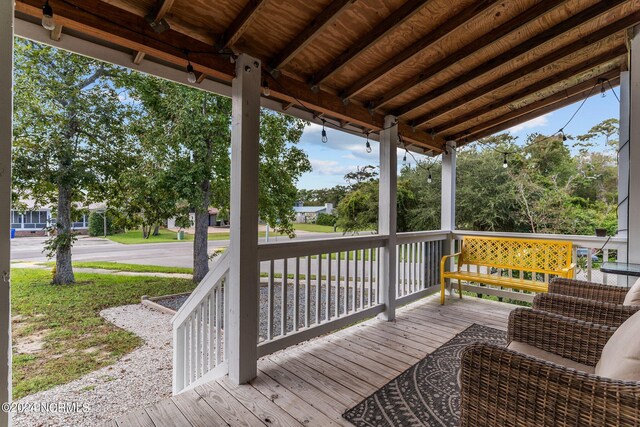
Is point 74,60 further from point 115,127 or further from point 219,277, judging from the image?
point 219,277

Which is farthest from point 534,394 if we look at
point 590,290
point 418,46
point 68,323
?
point 68,323

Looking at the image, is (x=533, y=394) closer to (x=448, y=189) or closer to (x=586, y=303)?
(x=586, y=303)

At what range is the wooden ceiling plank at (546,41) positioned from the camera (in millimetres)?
2199

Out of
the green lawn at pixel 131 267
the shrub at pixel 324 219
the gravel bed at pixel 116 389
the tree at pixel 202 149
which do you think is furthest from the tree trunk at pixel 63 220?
the shrub at pixel 324 219

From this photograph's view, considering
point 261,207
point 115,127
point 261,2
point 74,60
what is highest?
point 74,60

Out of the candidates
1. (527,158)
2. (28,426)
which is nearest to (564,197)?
(527,158)

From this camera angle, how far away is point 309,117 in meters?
2.95

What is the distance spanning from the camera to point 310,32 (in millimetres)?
1975

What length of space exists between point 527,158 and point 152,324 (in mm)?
8232

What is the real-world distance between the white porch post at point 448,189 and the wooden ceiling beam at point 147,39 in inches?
97.2

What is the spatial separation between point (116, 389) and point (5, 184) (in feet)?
11.2

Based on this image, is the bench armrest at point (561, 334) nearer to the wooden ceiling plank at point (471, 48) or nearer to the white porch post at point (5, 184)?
the wooden ceiling plank at point (471, 48)

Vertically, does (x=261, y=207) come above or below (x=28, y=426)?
above

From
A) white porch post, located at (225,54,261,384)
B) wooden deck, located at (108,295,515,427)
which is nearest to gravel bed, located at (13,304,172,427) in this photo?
wooden deck, located at (108,295,515,427)
